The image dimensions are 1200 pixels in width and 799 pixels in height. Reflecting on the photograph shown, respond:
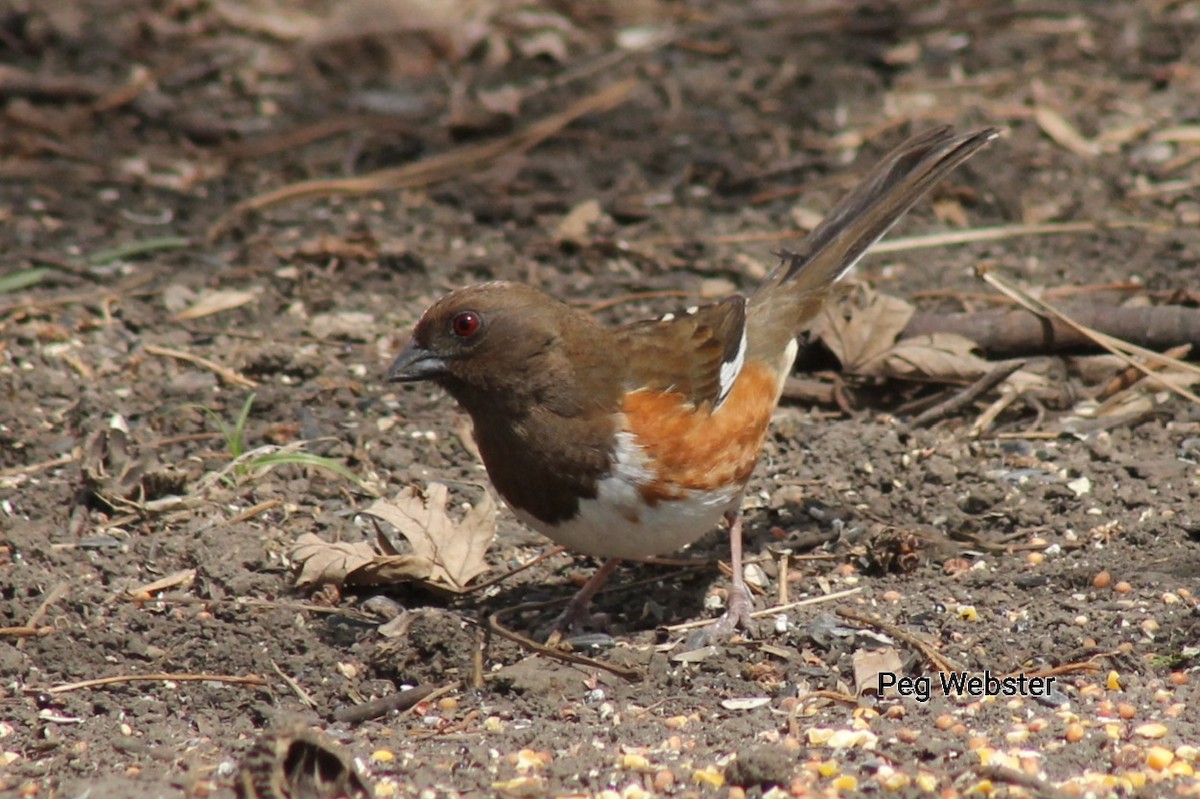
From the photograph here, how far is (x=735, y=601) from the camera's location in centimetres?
388

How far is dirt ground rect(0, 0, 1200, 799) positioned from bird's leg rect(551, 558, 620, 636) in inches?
4.3

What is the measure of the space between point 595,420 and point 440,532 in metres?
0.55

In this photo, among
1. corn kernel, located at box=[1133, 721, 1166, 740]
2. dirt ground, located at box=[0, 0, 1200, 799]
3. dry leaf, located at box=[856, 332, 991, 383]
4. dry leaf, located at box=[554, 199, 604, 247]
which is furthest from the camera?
dry leaf, located at box=[554, 199, 604, 247]

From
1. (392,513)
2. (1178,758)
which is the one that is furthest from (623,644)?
(1178,758)

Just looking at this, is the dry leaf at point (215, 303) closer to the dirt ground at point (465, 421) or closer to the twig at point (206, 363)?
the dirt ground at point (465, 421)

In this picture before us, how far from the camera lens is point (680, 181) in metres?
6.28

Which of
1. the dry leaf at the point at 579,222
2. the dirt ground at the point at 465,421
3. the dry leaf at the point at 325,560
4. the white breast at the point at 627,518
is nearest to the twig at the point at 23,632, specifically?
Answer: the dirt ground at the point at 465,421

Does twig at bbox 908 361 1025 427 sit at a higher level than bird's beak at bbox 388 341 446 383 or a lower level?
lower

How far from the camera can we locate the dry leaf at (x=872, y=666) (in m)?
3.47

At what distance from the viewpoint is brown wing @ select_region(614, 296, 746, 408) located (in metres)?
3.86

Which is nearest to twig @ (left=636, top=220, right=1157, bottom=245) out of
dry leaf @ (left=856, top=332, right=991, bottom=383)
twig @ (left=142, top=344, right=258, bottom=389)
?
dry leaf @ (left=856, top=332, right=991, bottom=383)

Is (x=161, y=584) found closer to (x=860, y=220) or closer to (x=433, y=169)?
(x=860, y=220)

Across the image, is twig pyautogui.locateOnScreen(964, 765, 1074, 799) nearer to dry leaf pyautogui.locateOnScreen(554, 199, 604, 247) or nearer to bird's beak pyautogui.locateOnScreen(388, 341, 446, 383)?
bird's beak pyautogui.locateOnScreen(388, 341, 446, 383)

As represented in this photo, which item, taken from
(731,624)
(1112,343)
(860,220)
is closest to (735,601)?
(731,624)
